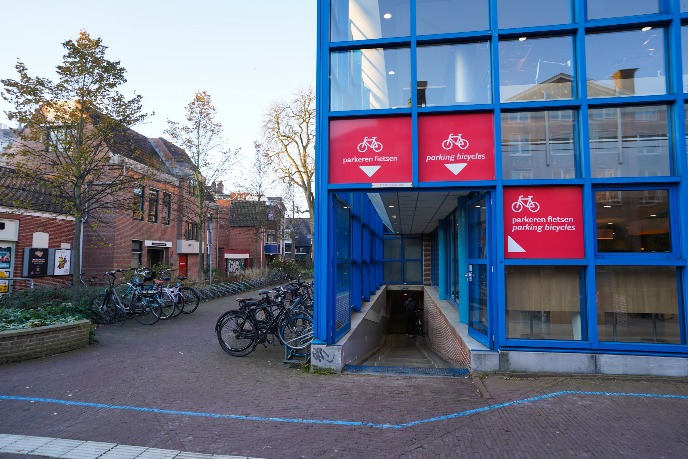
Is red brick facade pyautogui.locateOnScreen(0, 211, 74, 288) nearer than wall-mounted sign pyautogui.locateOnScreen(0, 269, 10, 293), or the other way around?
wall-mounted sign pyautogui.locateOnScreen(0, 269, 10, 293)

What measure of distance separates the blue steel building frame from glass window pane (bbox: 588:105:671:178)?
11 centimetres

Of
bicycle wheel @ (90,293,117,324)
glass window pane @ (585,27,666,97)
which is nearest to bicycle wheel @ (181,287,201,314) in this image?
bicycle wheel @ (90,293,117,324)

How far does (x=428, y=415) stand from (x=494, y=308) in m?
2.30

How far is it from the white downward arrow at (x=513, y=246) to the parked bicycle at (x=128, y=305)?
29.2 ft

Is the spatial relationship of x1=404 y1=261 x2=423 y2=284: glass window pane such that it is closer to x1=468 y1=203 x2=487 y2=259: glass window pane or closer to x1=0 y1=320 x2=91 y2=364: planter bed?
x1=468 y1=203 x2=487 y2=259: glass window pane

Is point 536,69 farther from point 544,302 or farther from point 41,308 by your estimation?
point 41,308

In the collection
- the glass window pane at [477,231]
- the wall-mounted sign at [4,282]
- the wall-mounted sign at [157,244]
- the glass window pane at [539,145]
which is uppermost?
the glass window pane at [539,145]

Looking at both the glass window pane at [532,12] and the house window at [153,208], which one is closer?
the glass window pane at [532,12]

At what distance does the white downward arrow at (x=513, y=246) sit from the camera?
243 inches

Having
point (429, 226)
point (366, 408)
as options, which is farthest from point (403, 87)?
point (429, 226)

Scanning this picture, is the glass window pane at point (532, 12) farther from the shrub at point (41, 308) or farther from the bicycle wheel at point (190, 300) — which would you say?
the bicycle wheel at point (190, 300)

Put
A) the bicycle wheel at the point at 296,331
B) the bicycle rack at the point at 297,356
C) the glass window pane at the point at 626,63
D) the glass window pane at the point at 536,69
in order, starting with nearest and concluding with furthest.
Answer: the glass window pane at the point at 626,63 → the glass window pane at the point at 536,69 → the bicycle rack at the point at 297,356 → the bicycle wheel at the point at 296,331

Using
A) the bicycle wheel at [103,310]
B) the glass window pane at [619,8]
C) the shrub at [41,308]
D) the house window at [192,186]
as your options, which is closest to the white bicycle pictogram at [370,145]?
the glass window pane at [619,8]

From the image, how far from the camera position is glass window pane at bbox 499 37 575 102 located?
6.38 metres
